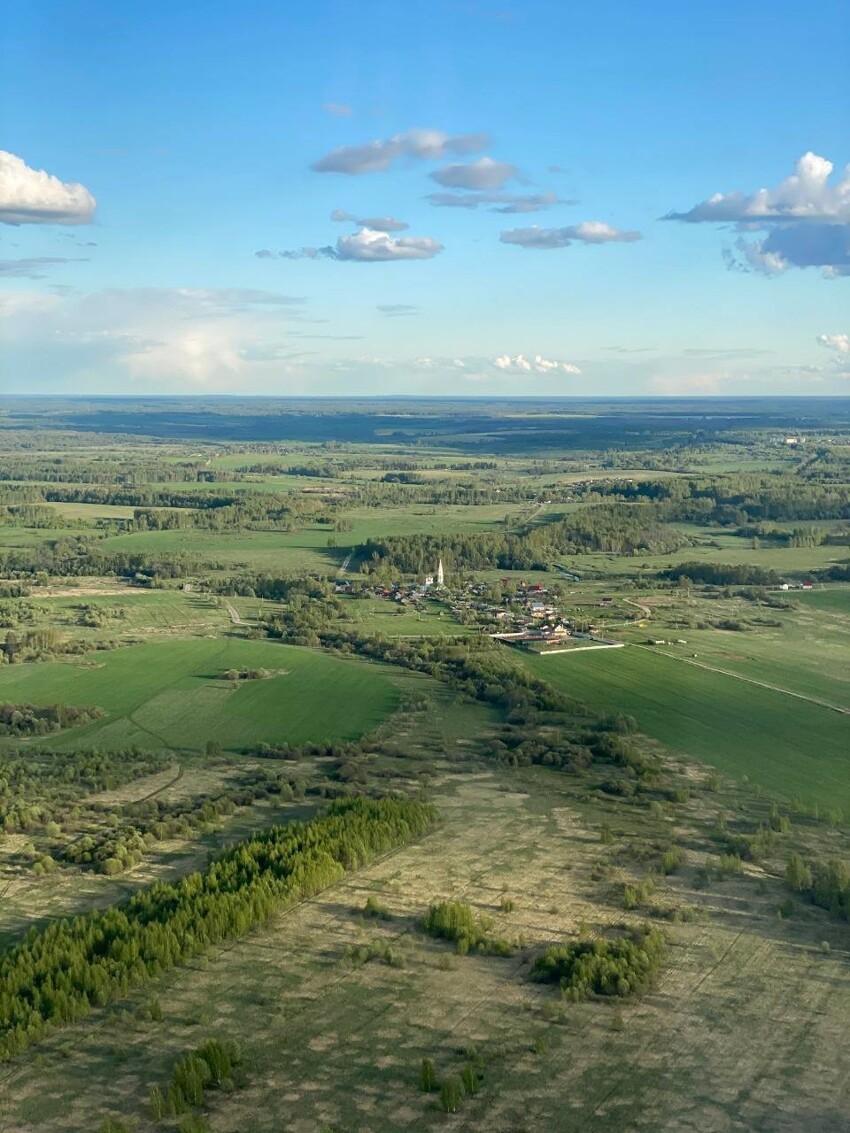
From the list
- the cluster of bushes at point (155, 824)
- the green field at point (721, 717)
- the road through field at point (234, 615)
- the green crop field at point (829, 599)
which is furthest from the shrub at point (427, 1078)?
the green crop field at point (829, 599)

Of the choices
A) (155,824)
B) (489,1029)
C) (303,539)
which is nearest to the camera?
(489,1029)

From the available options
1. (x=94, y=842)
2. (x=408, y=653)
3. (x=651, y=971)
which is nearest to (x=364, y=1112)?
(x=651, y=971)

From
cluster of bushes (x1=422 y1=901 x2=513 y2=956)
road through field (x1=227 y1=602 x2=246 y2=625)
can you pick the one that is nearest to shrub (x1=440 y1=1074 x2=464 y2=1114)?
cluster of bushes (x1=422 y1=901 x2=513 y2=956)

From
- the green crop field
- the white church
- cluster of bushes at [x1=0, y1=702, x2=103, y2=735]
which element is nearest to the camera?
cluster of bushes at [x1=0, y1=702, x2=103, y2=735]

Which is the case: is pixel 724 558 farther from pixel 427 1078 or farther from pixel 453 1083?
pixel 453 1083

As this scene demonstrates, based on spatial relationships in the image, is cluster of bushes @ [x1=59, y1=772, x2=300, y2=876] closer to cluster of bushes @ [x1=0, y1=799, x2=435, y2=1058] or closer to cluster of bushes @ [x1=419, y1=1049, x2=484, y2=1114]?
cluster of bushes @ [x1=0, y1=799, x2=435, y2=1058]

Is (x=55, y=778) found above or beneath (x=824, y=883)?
beneath

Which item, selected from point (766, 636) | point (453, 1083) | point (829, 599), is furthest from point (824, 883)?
point (829, 599)
